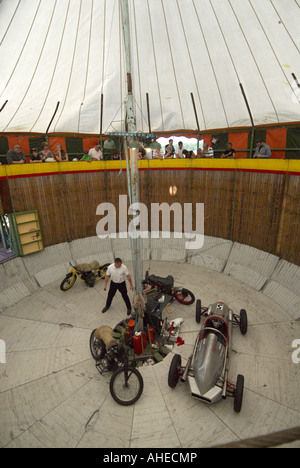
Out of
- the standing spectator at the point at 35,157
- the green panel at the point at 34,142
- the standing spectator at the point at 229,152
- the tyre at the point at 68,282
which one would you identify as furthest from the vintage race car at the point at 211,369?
the green panel at the point at 34,142

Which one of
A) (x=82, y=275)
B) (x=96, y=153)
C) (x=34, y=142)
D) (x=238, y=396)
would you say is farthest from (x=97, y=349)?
(x=34, y=142)

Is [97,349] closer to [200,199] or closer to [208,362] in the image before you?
[208,362]

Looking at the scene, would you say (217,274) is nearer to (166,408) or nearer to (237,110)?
(166,408)

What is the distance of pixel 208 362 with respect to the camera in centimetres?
498

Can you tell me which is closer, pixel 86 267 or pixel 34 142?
pixel 86 267

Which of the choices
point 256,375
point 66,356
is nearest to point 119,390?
point 66,356

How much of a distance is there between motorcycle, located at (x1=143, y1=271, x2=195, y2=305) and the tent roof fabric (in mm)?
7719

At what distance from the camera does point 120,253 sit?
11344 millimetres

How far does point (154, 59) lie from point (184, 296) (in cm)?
923

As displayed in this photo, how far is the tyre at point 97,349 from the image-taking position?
224 inches

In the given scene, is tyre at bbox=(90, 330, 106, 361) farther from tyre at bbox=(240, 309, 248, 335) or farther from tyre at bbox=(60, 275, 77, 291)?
tyre at bbox=(240, 309, 248, 335)

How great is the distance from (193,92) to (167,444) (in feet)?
39.4

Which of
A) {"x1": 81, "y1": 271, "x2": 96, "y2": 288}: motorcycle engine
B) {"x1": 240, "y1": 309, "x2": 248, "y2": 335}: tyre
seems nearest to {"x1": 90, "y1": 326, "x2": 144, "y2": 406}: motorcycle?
{"x1": 240, "y1": 309, "x2": 248, "y2": 335}: tyre

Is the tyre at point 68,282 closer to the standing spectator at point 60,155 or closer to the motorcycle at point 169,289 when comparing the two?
the motorcycle at point 169,289
